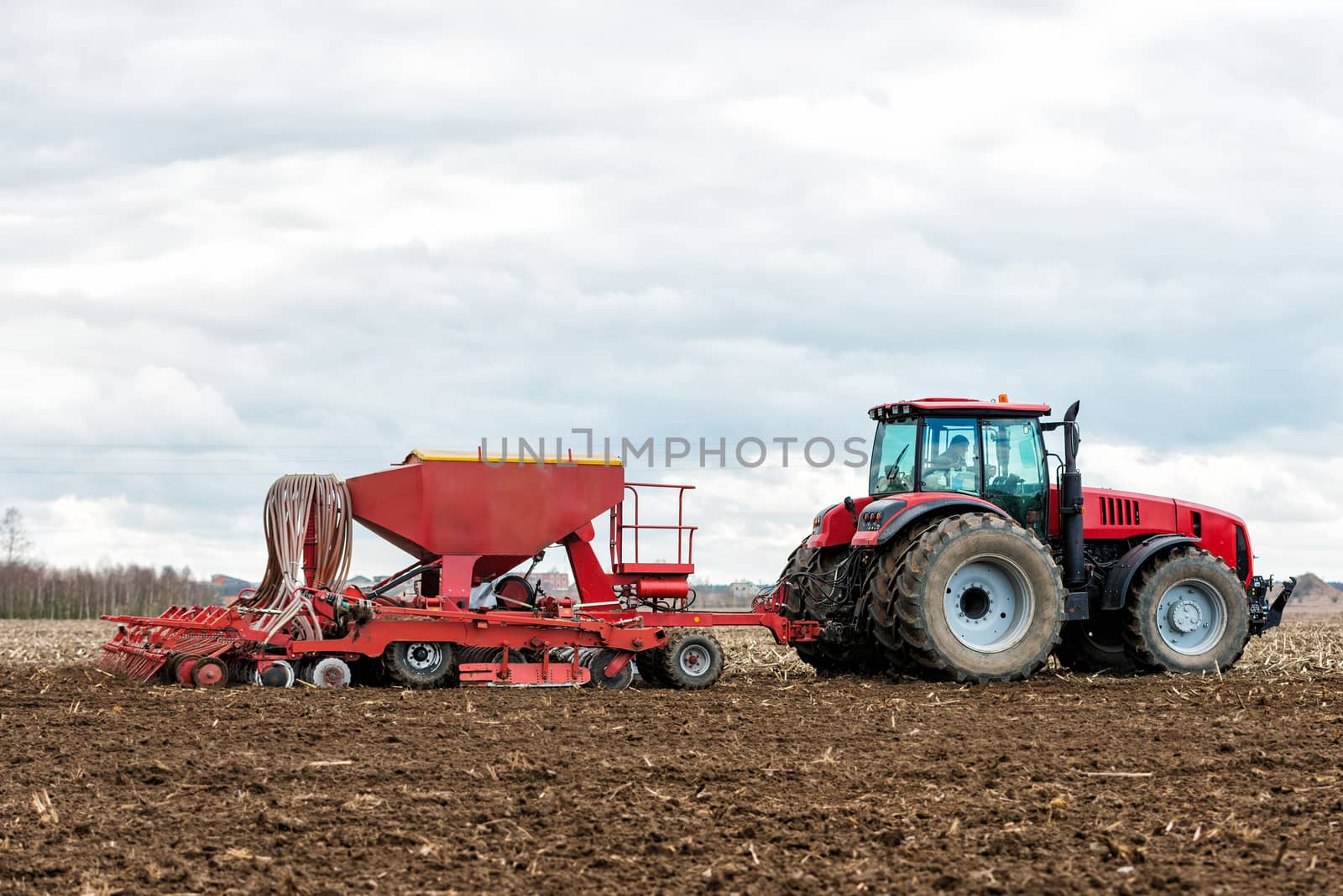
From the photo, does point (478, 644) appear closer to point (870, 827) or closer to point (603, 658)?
point (603, 658)

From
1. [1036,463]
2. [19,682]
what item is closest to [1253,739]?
[1036,463]

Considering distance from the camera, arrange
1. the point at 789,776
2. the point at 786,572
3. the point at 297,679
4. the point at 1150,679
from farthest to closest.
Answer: the point at 786,572 < the point at 1150,679 < the point at 297,679 < the point at 789,776

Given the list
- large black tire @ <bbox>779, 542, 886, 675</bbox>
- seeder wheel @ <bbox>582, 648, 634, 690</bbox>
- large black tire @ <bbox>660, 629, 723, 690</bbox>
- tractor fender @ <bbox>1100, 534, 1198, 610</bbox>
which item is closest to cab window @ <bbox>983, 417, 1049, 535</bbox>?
tractor fender @ <bbox>1100, 534, 1198, 610</bbox>

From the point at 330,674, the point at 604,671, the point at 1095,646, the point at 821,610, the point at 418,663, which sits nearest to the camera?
the point at 330,674

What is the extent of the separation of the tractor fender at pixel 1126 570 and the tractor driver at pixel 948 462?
1857 mm

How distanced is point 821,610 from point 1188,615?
363 centimetres

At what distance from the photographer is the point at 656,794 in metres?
6.69

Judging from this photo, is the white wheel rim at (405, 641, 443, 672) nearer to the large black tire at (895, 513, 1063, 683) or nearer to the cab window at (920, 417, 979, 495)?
the large black tire at (895, 513, 1063, 683)

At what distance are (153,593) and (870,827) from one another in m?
Answer: 57.2

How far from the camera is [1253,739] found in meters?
8.40

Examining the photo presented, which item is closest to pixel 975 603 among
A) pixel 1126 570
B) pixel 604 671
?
pixel 1126 570

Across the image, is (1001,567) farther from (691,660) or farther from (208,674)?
(208,674)

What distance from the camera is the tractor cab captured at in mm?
12477

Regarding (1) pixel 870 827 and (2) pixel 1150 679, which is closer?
(1) pixel 870 827
